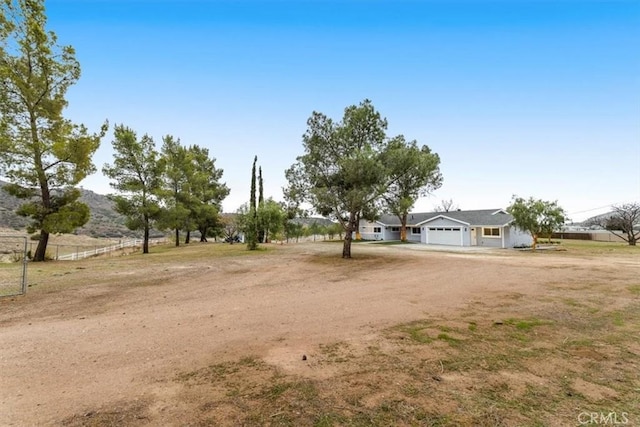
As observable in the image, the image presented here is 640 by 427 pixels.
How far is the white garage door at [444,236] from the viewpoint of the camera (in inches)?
1252

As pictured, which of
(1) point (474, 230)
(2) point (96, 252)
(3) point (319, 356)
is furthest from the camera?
(1) point (474, 230)

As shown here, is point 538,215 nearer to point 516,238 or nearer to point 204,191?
point 516,238

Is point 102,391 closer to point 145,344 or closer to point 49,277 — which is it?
point 145,344

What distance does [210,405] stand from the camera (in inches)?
121

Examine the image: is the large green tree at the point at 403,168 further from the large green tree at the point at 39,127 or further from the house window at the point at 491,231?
the large green tree at the point at 39,127

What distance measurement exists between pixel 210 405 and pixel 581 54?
24.3 metres

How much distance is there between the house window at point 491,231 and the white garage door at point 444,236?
95.5 inches

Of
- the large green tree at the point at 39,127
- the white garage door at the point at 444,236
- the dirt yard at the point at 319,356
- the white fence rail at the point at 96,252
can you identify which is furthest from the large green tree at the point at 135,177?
the white garage door at the point at 444,236

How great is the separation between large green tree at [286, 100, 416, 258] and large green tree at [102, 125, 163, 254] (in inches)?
510

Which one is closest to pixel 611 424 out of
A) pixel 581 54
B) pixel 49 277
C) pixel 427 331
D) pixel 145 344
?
pixel 427 331

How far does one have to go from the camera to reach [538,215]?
934 inches

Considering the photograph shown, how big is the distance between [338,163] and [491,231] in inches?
844
